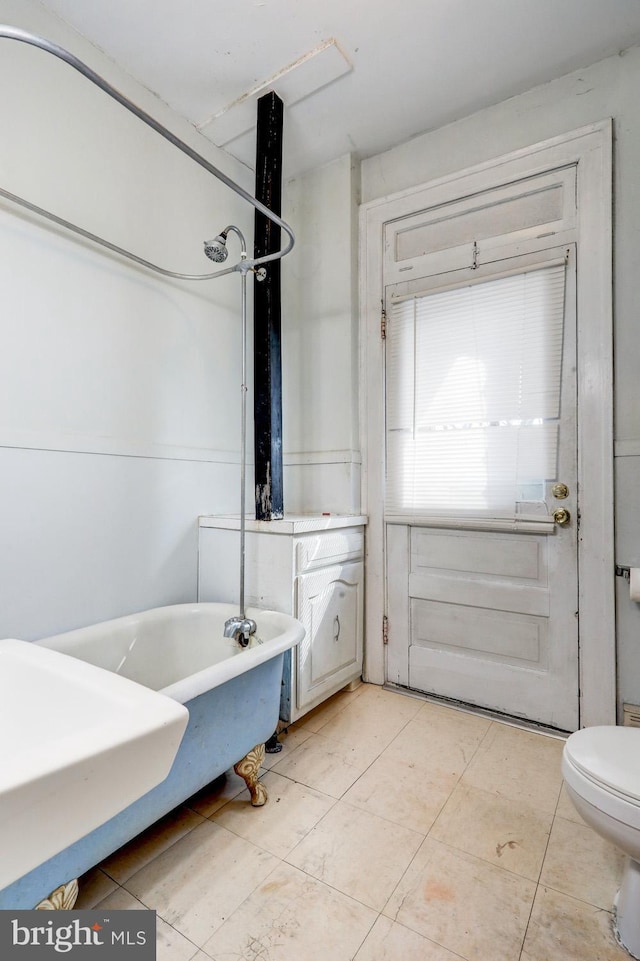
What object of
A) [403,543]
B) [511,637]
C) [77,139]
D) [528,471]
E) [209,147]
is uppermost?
[209,147]

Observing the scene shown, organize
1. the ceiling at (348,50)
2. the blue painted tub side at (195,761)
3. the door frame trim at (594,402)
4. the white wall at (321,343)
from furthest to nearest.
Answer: the white wall at (321,343) → the door frame trim at (594,402) → the ceiling at (348,50) → the blue painted tub side at (195,761)

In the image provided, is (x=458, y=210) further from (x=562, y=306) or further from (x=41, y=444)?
(x=41, y=444)

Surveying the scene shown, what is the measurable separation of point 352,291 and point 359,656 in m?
1.78

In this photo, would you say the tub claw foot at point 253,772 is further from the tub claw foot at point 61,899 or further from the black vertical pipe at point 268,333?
the black vertical pipe at point 268,333

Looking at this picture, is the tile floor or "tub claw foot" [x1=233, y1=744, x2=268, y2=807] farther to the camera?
"tub claw foot" [x1=233, y1=744, x2=268, y2=807]

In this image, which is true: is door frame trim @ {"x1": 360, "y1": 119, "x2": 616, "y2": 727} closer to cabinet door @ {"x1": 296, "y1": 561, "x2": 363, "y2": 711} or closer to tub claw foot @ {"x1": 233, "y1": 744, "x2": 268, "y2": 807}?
cabinet door @ {"x1": 296, "y1": 561, "x2": 363, "y2": 711}

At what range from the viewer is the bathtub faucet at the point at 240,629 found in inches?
60.4

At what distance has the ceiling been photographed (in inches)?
60.2

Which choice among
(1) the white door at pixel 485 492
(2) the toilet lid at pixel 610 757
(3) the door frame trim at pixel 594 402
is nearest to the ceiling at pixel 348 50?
(3) the door frame trim at pixel 594 402

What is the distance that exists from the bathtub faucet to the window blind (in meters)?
0.91

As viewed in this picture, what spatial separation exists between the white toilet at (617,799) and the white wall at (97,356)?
1.50m

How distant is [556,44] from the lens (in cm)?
165

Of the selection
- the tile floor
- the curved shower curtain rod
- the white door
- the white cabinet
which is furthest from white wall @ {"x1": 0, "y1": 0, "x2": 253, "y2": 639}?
the white door

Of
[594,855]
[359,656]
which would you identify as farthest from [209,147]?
[594,855]
